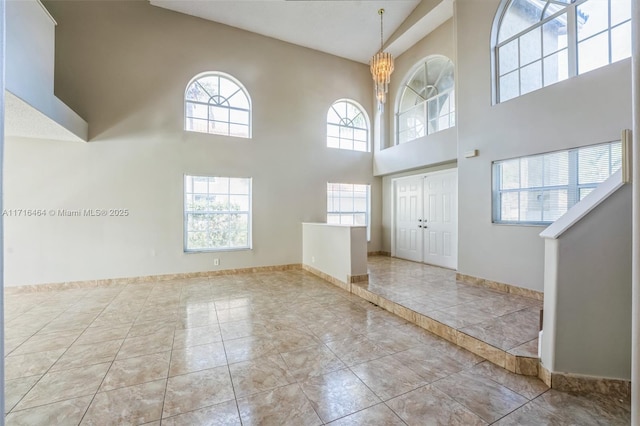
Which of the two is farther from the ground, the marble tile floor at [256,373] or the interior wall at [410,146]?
the interior wall at [410,146]

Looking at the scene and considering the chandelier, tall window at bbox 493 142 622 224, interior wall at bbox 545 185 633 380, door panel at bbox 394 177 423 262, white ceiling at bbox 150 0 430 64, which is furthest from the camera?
door panel at bbox 394 177 423 262

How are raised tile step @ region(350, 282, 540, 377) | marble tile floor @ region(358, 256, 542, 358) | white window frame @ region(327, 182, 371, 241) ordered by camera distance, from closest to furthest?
raised tile step @ region(350, 282, 540, 377), marble tile floor @ region(358, 256, 542, 358), white window frame @ region(327, 182, 371, 241)

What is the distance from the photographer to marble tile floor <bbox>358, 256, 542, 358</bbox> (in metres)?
2.50

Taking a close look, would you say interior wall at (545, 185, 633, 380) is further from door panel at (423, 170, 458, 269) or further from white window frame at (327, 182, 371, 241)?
white window frame at (327, 182, 371, 241)

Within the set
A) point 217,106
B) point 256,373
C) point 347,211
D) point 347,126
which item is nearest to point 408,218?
point 347,211

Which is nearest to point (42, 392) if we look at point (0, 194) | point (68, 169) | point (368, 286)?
point (0, 194)

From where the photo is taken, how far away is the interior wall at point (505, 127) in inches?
119

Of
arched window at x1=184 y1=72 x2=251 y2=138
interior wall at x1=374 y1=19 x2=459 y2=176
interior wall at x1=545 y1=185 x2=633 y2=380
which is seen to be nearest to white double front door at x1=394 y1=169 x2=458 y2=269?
interior wall at x1=374 y1=19 x2=459 y2=176

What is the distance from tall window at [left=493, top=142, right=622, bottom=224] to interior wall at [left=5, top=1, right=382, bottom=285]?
3.61 m

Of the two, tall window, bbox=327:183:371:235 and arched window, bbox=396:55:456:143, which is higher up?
arched window, bbox=396:55:456:143

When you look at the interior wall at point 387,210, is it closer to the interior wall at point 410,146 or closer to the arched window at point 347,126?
the interior wall at point 410,146

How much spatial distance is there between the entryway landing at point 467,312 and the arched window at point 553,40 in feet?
9.55

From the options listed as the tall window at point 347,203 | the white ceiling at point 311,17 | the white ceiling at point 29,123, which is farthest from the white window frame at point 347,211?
the white ceiling at point 29,123

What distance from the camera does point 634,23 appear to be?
103 cm
